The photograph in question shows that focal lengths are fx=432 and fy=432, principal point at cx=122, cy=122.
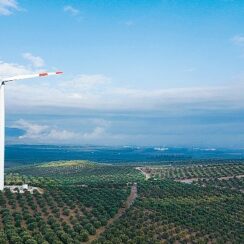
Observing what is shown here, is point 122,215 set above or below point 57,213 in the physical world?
below

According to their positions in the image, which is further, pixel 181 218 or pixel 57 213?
pixel 181 218

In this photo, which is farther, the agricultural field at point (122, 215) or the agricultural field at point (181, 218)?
the agricultural field at point (181, 218)

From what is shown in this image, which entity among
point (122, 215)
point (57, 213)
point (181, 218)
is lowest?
point (181, 218)

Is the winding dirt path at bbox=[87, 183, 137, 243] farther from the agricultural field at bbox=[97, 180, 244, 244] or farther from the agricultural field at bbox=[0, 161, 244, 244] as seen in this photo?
the agricultural field at bbox=[97, 180, 244, 244]

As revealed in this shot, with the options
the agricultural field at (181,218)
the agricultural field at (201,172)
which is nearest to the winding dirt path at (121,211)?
the agricultural field at (181,218)

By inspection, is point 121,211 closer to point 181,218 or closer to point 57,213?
point 181,218

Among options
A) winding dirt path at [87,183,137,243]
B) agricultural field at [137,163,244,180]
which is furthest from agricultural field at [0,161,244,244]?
agricultural field at [137,163,244,180]

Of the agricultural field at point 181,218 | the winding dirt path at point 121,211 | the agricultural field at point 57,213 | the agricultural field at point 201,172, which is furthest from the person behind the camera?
the agricultural field at point 201,172

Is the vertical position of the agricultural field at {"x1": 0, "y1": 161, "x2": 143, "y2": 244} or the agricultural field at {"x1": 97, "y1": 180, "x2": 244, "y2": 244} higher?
the agricultural field at {"x1": 0, "y1": 161, "x2": 143, "y2": 244}

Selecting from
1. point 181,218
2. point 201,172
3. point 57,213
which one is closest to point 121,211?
point 181,218

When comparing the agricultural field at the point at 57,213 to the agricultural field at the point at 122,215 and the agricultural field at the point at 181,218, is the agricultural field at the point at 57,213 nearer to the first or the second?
the agricultural field at the point at 122,215

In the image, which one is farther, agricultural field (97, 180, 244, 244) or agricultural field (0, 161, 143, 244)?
agricultural field (97, 180, 244, 244)

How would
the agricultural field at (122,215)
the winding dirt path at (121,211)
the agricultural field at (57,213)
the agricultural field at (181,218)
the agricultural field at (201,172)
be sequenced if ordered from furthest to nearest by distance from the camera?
the agricultural field at (201,172) → the agricultural field at (181,218) → the winding dirt path at (121,211) → the agricultural field at (122,215) → the agricultural field at (57,213)
